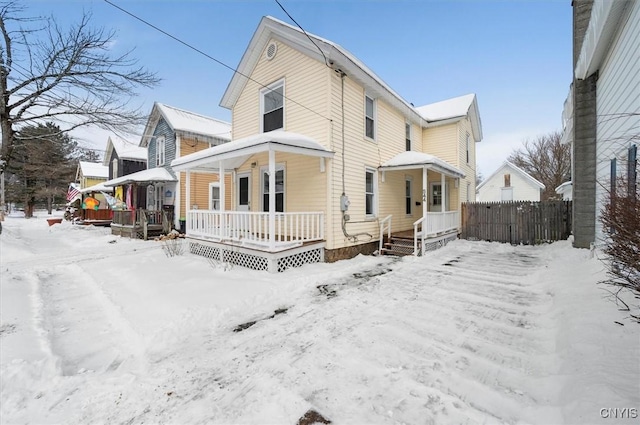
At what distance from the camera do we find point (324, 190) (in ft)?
28.1

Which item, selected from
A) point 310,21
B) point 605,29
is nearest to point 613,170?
point 605,29

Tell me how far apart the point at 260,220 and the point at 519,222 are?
37.1 ft

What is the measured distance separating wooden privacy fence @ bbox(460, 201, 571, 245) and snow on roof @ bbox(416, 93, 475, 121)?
457 centimetres

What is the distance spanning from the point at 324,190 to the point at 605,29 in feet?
22.2

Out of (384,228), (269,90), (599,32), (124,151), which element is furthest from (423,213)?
(124,151)

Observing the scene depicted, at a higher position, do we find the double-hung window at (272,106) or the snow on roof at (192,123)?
the snow on roof at (192,123)

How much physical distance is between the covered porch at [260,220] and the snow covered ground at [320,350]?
1251 millimetres

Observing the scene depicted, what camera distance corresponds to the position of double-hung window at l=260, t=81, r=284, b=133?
9.94 metres

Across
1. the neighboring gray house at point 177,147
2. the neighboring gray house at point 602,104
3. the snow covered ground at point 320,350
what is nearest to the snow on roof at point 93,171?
the neighboring gray house at point 177,147

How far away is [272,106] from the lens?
10289 millimetres

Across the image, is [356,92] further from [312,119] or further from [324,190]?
[324,190]

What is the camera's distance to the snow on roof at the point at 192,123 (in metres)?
15.6

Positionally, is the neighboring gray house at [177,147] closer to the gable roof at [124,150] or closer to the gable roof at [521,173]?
the gable roof at [124,150]

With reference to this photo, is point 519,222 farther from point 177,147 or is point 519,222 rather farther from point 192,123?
point 192,123
